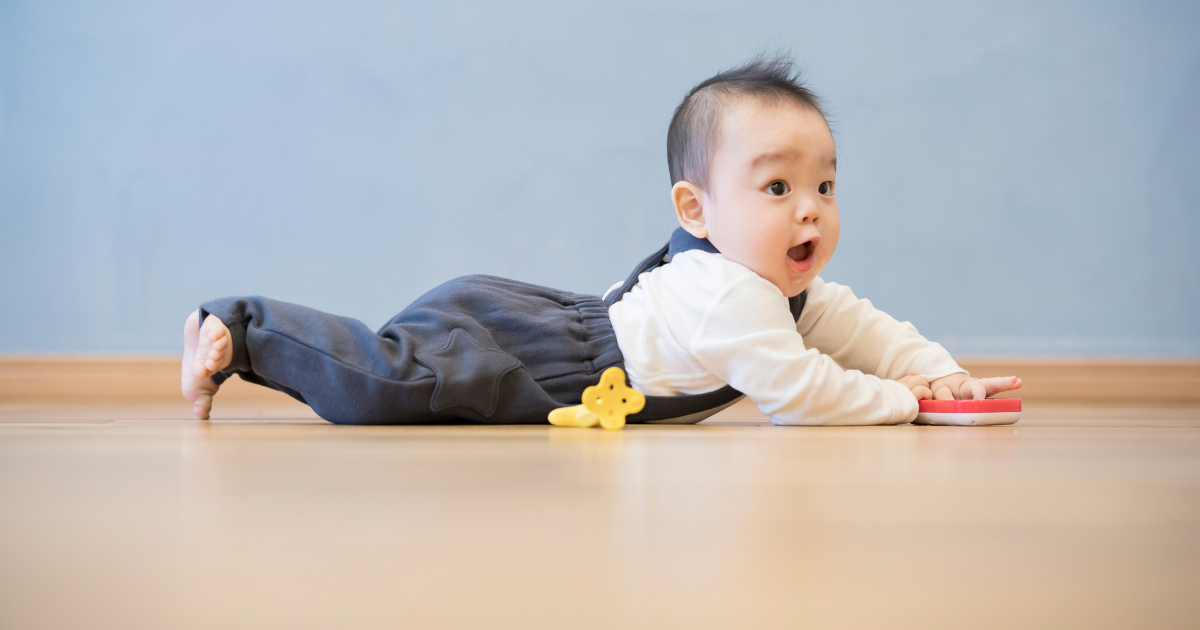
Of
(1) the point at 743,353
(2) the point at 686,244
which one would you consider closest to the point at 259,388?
(2) the point at 686,244

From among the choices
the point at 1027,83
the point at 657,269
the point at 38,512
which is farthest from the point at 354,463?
the point at 1027,83

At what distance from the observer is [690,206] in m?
1.00

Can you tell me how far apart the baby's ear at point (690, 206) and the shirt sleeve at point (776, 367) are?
0.13 metres

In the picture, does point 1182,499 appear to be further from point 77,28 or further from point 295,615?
point 77,28

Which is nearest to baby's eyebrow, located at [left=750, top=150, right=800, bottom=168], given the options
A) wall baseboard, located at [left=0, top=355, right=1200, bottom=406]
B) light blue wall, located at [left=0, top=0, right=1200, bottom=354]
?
light blue wall, located at [left=0, top=0, right=1200, bottom=354]

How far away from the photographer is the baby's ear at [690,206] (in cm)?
99

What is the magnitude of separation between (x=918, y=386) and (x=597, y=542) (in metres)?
0.78

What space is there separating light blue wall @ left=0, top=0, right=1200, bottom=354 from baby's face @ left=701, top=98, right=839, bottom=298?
0.90 metres

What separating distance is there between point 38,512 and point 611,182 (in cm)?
158

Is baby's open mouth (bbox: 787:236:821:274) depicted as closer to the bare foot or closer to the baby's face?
the baby's face

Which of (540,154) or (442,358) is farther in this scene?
(540,154)

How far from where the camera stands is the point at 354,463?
0.50 m

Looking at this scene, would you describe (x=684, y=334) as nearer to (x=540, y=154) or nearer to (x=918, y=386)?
(x=918, y=386)

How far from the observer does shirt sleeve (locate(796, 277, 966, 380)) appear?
1018 millimetres
